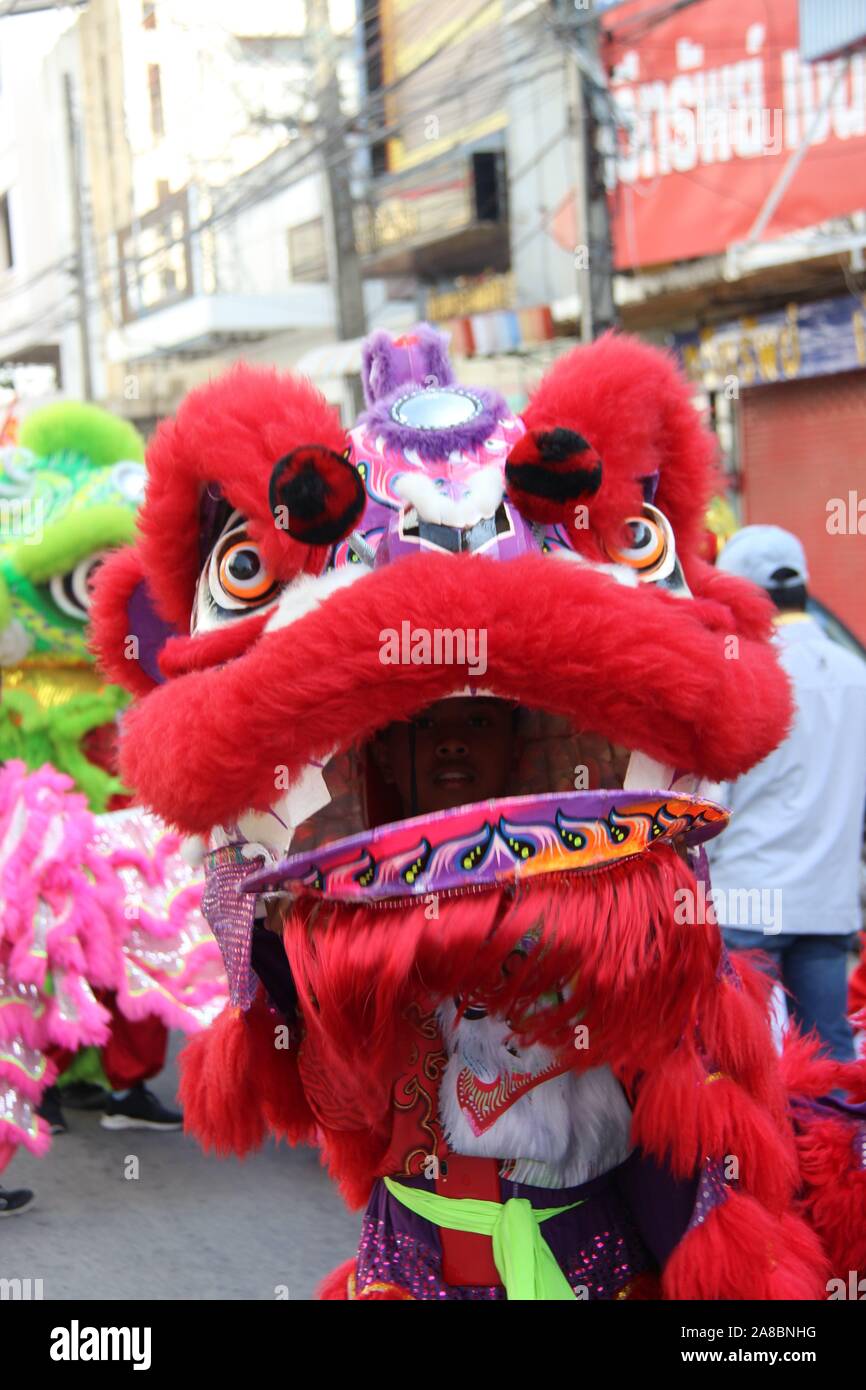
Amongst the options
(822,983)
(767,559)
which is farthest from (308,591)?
(822,983)

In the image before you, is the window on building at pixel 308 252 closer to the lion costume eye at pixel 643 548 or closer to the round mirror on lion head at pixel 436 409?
the round mirror on lion head at pixel 436 409

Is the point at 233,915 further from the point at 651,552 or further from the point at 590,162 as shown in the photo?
the point at 590,162

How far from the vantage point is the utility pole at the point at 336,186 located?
1128cm

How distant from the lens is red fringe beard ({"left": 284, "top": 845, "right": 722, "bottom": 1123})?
5.31ft

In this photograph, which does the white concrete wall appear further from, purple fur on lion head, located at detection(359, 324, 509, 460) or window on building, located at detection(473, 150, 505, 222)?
purple fur on lion head, located at detection(359, 324, 509, 460)

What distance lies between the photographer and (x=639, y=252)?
10.1 meters

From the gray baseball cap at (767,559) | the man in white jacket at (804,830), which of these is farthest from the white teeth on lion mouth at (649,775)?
the gray baseball cap at (767,559)

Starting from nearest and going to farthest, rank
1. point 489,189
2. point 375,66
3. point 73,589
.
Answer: point 73,589
point 489,189
point 375,66

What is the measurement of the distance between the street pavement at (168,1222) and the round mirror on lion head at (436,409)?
207 cm

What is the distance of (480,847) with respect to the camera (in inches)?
63.3

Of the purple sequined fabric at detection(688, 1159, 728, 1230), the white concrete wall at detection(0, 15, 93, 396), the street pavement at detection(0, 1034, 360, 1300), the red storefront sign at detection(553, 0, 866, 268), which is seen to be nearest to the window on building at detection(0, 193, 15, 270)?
the white concrete wall at detection(0, 15, 93, 396)

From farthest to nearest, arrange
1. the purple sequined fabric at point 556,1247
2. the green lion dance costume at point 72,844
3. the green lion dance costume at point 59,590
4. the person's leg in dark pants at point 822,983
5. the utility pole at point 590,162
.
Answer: the utility pole at point 590,162 → the green lion dance costume at point 59,590 → the person's leg in dark pants at point 822,983 → the green lion dance costume at point 72,844 → the purple sequined fabric at point 556,1247

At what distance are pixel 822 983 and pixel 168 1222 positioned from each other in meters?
1.81
